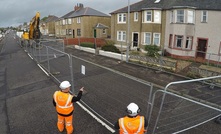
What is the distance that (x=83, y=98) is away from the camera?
7914 mm

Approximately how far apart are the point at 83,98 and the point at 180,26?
17.2 metres

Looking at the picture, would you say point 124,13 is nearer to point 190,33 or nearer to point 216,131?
point 190,33

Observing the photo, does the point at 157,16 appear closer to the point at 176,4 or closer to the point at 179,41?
the point at 176,4

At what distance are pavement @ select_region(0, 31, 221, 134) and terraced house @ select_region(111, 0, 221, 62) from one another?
10016 mm

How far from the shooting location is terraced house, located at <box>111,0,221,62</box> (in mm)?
18641

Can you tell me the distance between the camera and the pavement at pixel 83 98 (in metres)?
5.82

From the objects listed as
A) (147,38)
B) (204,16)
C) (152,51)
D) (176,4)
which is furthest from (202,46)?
(147,38)

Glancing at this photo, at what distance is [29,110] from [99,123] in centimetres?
324

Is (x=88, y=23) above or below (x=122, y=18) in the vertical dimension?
above

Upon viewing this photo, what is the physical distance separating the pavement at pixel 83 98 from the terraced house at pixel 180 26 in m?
10.0

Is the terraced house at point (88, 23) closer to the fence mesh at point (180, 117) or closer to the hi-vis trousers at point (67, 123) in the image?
the fence mesh at point (180, 117)

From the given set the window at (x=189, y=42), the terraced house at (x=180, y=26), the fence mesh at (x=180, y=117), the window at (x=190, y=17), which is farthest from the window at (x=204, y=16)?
the fence mesh at (x=180, y=117)

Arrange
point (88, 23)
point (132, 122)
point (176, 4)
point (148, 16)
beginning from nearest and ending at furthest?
1. point (132, 122)
2. point (176, 4)
3. point (148, 16)
4. point (88, 23)

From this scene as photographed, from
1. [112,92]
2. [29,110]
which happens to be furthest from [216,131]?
[29,110]
